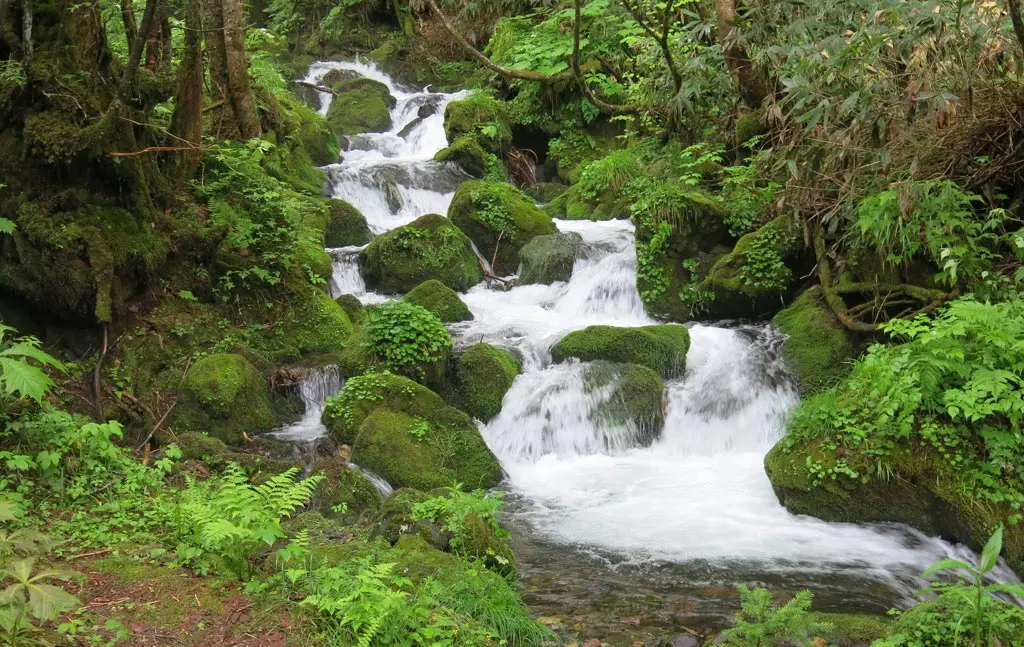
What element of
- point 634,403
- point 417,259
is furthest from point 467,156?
point 634,403

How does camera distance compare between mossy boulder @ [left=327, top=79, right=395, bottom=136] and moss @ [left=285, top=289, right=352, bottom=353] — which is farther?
mossy boulder @ [left=327, top=79, right=395, bottom=136]

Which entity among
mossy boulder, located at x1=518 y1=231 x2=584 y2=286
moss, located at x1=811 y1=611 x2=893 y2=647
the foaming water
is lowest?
the foaming water

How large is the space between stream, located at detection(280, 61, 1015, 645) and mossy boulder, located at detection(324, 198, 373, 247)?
48cm

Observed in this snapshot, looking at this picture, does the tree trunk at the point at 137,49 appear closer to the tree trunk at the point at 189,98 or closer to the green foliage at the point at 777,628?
the tree trunk at the point at 189,98

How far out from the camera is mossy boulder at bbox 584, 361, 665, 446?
8.41 m

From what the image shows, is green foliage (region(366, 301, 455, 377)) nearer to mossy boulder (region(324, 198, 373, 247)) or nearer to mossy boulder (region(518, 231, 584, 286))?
mossy boulder (region(518, 231, 584, 286))

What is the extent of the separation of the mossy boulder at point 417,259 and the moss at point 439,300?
0.76m

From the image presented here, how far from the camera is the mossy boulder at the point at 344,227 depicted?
12.8 m

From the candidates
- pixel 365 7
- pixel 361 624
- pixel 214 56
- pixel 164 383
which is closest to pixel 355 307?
pixel 164 383

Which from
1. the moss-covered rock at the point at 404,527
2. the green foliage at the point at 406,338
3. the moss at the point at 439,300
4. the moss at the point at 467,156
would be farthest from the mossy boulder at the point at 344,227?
the moss-covered rock at the point at 404,527

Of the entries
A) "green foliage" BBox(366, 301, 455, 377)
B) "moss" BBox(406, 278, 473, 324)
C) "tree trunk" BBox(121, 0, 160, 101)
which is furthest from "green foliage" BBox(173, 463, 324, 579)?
"moss" BBox(406, 278, 473, 324)

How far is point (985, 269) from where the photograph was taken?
286 inches

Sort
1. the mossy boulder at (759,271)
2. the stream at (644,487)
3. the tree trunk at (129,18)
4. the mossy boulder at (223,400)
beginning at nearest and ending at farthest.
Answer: the stream at (644,487), the mossy boulder at (223,400), the tree trunk at (129,18), the mossy boulder at (759,271)

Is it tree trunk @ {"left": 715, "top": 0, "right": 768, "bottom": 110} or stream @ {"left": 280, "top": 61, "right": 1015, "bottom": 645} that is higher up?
tree trunk @ {"left": 715, "top": 0, "right": 768, "bottom": 110}
